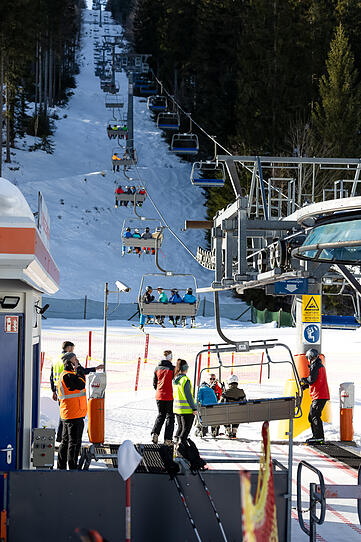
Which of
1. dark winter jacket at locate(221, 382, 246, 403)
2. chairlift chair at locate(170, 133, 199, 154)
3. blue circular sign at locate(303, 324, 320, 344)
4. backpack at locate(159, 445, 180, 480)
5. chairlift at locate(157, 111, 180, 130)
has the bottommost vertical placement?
backpack at locate(159, 445, 180, 480)

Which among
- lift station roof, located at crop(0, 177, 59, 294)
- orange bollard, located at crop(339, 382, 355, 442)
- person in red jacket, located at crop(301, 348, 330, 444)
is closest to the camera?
lift station roof, located at crop(0, 177, 59, 294)

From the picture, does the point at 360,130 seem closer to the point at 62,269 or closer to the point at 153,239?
the point at 62,269

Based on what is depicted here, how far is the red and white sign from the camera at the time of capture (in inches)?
316

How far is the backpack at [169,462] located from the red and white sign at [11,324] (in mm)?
1838

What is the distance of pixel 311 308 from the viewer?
49.1ft

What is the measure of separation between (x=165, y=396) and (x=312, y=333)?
139 inches

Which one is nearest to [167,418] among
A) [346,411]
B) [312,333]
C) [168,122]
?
[346,411]

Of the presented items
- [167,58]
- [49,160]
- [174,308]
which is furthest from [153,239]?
[167,58]

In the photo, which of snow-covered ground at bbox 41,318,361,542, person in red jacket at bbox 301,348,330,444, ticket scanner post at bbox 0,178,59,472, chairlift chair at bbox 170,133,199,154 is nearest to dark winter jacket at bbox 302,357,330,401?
person in red jacket at bbox 301,348,330,444

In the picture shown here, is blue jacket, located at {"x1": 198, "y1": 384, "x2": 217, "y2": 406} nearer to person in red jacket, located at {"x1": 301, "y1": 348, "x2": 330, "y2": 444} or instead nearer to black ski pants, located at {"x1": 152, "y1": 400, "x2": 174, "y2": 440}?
black ski pants, located at {"x1": 152, "y1": 400, "x2": 174, "y2": 440}

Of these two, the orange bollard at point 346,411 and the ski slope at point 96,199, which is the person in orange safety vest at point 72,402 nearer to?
the orange bollard at point 346,411

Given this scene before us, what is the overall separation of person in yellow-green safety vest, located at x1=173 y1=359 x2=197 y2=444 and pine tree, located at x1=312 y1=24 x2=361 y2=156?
32820 millimetres

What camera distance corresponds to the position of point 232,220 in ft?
38.3

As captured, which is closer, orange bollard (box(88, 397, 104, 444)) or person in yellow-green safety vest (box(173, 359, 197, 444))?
person in yellow-green safety vest (box(173, 359, 197, 444))
